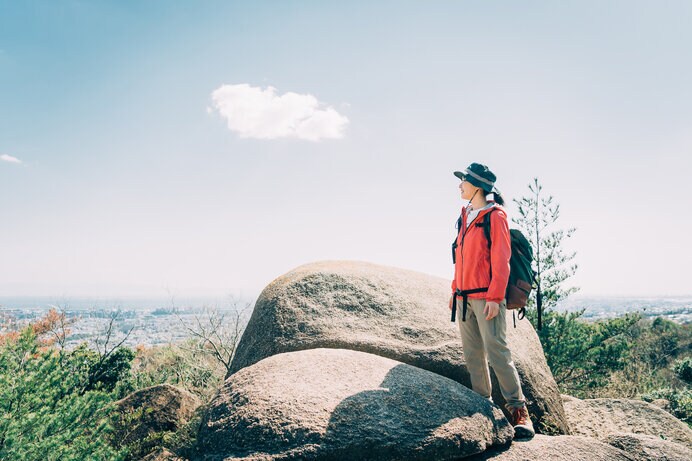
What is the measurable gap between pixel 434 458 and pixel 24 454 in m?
4.66

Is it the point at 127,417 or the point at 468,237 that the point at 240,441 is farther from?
the point at 127,417

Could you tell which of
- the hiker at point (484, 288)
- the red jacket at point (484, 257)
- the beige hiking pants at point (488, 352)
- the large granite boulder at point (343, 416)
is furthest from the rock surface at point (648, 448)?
the red jacket at point (484, 257)

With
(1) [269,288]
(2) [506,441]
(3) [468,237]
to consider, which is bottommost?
(2) [506,441]

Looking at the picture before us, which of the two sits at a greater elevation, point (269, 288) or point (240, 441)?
point (269, 288)

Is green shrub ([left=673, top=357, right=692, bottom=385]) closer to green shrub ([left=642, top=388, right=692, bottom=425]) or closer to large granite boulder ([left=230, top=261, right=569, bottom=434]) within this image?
green shrub ([left=642, top=388, right=692, bottom=425])

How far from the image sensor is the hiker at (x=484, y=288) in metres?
4.87

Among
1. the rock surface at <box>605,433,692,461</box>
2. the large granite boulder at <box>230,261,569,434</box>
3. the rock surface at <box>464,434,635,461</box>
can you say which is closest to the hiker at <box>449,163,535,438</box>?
the rock surface at <box>464,434,635,461</box>

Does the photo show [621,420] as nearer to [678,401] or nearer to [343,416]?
[678,401]

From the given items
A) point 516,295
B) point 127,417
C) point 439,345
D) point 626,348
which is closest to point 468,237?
point 516,295

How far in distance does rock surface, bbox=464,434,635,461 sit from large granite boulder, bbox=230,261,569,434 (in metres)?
1.13

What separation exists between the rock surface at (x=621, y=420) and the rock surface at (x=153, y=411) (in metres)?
6.79

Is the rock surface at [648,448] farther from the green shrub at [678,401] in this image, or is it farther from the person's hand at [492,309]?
the green shrub at [678,401]

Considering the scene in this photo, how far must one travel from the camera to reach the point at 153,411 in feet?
26.3

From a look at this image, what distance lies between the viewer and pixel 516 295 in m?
5.04
